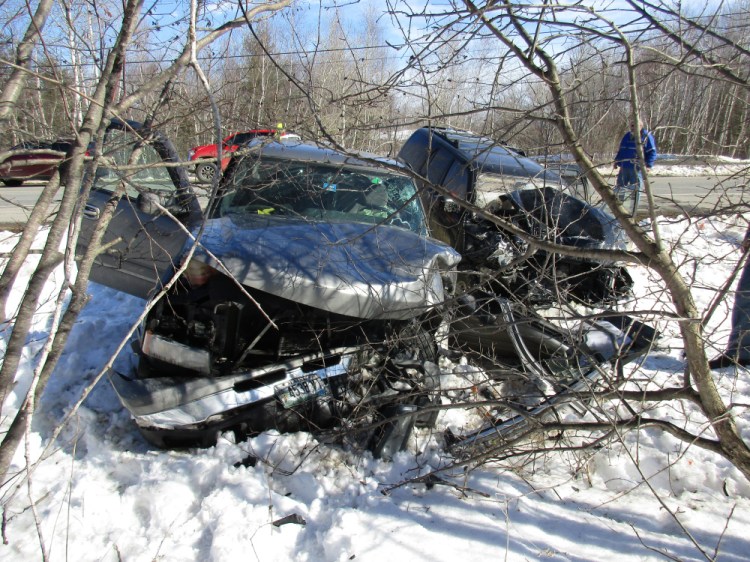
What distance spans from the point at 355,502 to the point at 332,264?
1290 mm

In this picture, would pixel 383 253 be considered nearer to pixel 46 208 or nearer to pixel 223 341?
pixel 223 341

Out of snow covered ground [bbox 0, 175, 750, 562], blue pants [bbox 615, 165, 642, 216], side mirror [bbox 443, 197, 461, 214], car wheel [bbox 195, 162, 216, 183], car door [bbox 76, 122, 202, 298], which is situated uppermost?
blue pants [bbox 615, 165, 642, 216]

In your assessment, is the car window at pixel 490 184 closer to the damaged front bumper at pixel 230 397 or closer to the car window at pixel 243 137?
the car window at pixel 243 137

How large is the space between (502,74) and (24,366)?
352 cm

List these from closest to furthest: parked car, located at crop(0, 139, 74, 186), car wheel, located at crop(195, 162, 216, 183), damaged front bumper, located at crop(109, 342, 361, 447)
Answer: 1. parked car, located at crop(0, 139, 74, 186)
2. car wheel, located at crop(195, 162, 216, 183)
3. damaged front bumper, located at crop(109, 342, 361, 447)

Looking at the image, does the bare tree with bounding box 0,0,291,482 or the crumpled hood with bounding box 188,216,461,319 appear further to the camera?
the crumpled hood with bounding box 188,216,461,319

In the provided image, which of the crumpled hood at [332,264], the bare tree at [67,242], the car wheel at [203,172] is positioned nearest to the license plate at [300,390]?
the crumpled hood at [332,264]

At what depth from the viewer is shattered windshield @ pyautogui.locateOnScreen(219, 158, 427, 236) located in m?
3.80

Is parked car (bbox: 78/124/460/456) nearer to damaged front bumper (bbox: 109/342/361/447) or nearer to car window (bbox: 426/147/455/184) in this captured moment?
damaged front bumper (bbox: 109/342/361/447)

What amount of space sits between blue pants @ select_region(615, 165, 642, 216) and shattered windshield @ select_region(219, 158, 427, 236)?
1380mm

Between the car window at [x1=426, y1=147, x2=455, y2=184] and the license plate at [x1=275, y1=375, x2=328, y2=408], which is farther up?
the car window at [x1=426, y1=147, x2=455, y2=184]

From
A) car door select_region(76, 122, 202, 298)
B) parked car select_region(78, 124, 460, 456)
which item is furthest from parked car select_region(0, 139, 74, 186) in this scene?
car door select_region(76, 122, 202, 298)

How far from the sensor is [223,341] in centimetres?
293

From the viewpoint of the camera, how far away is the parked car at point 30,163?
1.67 meters
